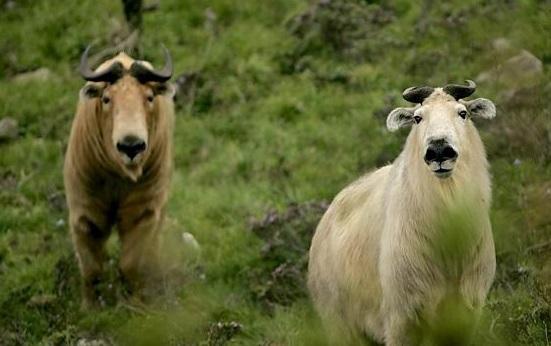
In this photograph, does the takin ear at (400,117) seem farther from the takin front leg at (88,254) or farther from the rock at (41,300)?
the rock at (41,300)

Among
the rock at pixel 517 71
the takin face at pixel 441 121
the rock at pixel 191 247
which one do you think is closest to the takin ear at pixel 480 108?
the takin face at pixel 441 121

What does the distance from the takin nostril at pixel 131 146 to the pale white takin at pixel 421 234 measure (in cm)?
232

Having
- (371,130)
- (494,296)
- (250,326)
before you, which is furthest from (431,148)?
(371,130)

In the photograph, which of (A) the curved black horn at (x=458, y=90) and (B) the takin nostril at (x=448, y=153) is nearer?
(B) the takin nostril at (x=448, y=153)

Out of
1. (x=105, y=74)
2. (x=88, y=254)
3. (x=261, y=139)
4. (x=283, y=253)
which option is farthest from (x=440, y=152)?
(x=261, y=139)

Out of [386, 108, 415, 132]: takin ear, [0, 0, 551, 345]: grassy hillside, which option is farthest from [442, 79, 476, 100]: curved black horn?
[0, 0, 551, 345]: grassy hillside

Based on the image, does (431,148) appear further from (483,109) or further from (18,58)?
(18,58)

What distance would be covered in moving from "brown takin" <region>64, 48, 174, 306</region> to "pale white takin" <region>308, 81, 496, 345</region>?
281cm

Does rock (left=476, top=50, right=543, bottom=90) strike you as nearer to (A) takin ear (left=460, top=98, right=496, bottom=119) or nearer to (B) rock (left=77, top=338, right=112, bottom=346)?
(A) takin ear (left=460, top=98, right=496, bottom=119)

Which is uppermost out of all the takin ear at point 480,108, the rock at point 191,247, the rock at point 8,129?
the takin ear at point 480,108

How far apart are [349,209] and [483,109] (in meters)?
1.22

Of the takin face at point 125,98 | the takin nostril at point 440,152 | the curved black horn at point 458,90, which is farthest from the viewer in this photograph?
the takin face at point 125,98

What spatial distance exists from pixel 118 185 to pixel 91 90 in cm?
83

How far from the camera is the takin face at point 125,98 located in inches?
320
